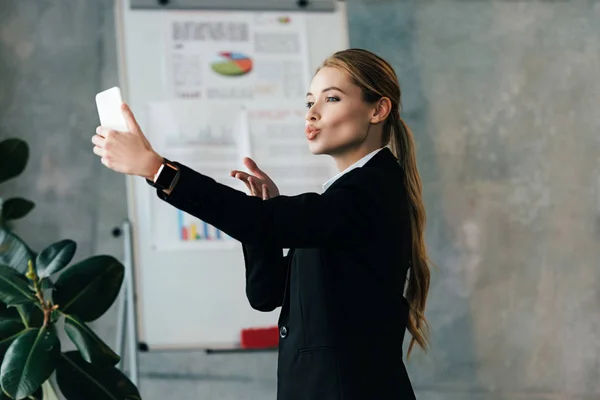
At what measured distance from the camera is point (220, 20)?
95.7 inches

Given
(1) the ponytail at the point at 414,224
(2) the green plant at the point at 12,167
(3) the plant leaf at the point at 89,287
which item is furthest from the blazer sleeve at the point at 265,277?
(2) the green plant at the point at 12,167

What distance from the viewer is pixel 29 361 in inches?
65.8

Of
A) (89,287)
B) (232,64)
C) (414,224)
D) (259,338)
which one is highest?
(232,64)

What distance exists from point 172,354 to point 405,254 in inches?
65.8

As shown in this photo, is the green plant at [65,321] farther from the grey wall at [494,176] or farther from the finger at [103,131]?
the grey wall at [494,176]

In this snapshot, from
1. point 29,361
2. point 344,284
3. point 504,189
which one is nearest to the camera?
point 344,284

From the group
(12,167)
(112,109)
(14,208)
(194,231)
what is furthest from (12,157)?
(112,109)

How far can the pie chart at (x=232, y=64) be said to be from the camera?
2.40 m

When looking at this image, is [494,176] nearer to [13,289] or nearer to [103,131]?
[13,289]

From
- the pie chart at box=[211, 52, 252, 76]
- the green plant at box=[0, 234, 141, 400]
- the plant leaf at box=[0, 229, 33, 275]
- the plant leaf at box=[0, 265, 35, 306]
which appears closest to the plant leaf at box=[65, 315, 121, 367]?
the green plant at box=[0, 234, 141, 400]

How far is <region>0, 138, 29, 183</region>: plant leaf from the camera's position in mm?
2268

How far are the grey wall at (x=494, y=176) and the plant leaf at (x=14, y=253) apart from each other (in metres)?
0.93

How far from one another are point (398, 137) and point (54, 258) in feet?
2.99

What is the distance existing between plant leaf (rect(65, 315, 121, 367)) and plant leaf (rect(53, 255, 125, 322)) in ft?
0.25
